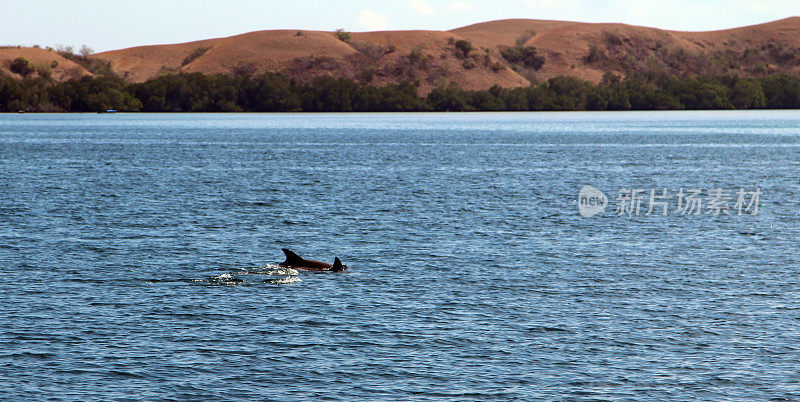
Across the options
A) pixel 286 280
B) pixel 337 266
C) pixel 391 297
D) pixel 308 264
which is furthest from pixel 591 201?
pixel 391 297

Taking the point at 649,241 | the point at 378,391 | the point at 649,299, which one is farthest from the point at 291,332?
the point at 649,241

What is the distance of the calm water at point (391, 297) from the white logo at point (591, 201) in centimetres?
98

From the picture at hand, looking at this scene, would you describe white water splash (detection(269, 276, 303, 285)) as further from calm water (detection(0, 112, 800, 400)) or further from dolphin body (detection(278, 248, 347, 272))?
dolphin body (detection(278, 248, 347, 272))

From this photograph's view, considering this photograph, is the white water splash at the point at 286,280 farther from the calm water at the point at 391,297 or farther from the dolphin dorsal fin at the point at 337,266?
the dolphin dorsal fin at the point at 337,266

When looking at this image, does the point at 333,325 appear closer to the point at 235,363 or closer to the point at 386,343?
the point at 386,343

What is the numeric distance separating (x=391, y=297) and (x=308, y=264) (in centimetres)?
660

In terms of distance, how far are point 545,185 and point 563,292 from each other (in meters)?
48.2

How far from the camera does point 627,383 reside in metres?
23.1

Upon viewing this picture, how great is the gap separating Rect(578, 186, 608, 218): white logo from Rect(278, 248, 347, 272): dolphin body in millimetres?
24670
